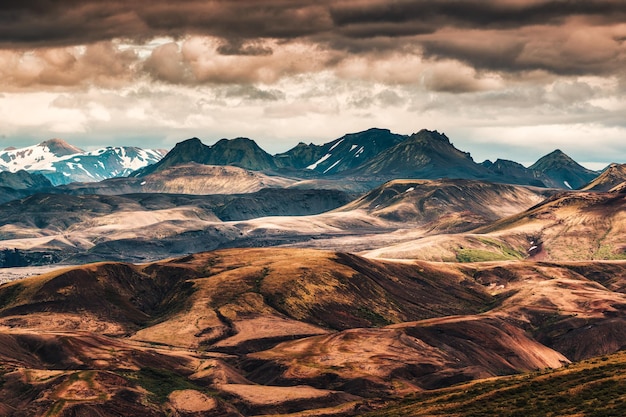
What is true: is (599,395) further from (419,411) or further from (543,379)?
(419,411)

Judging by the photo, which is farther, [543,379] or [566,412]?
[543,379]

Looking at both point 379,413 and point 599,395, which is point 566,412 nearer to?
point 599,395

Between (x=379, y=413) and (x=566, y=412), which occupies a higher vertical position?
(x=566, y=412)

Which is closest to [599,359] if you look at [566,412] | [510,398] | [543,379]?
[543,379]

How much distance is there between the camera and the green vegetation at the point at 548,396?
145000mm

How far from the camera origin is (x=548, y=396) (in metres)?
158

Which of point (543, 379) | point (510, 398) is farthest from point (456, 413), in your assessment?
point (543, 379)

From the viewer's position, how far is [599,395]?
5856 inches

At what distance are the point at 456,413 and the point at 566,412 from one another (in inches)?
926

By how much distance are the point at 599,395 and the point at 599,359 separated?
35.1m

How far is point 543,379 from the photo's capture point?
172000 millimetres

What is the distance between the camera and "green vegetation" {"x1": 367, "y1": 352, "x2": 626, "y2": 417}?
14500cm

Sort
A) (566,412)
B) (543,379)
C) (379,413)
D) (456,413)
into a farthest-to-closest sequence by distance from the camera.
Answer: (379,413) → (543,379) → (456,413) → (566,412)

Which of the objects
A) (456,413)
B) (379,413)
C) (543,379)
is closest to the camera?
(456,413)
